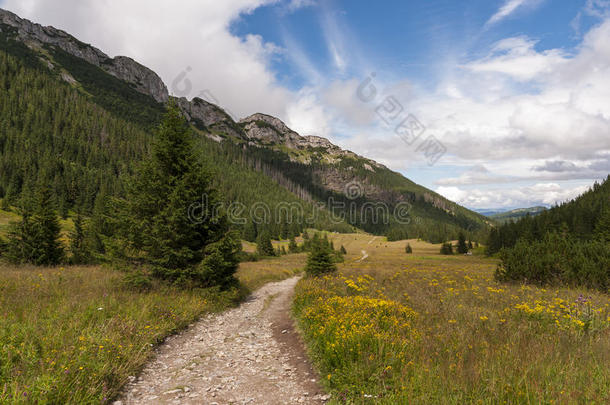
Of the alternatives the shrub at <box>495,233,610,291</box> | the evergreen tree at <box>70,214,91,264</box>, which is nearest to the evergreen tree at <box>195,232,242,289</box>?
the shrub at <box>495,233,610,291</box>

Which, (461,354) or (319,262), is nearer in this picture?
(461,354)

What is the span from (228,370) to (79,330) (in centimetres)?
379

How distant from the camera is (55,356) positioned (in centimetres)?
480

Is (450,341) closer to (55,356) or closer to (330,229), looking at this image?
(55,356)

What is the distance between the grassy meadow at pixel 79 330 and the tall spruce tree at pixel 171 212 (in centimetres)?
142

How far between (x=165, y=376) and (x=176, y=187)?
7.98m

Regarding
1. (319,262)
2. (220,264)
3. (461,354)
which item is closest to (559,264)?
(461,354)

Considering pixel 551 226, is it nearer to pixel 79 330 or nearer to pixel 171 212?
pixel 171 212

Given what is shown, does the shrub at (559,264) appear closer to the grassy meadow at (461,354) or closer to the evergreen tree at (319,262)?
the grassy meadow at (461,354)

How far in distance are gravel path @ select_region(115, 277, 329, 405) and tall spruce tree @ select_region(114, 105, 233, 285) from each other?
11.2 ft

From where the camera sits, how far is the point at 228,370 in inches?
242

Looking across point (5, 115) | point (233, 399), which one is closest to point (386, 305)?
point (233, 399)

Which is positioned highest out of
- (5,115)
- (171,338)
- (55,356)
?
(5,115)

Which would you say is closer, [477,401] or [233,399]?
[477,401]
